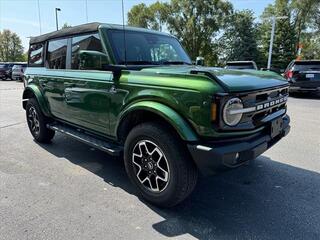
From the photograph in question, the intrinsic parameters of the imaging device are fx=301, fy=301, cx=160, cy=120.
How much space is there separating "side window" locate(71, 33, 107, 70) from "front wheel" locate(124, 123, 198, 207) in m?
1.07

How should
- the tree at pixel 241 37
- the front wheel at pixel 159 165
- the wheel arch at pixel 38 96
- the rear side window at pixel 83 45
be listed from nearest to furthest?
the front wheel at pixel 159 165, the rear side window at pixel 83 45, the wheel arch at pixel 38 96, the tree at pixel 241 37

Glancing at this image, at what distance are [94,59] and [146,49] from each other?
29.3 inches

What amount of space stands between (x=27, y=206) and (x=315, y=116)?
763 centimetres

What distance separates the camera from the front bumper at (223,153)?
8.70ft

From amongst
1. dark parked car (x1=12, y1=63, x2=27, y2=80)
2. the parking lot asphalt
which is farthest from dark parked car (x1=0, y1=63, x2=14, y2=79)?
the parking lot asphalt

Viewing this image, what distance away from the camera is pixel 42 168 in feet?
14.2

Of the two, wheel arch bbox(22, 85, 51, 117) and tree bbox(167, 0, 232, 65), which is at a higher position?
tree bbox(167, 0, 232, 65)

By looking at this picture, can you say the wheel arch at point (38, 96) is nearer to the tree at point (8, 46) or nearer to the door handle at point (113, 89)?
the door handle at point (113, 89)

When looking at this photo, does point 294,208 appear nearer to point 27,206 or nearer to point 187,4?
point 27,206

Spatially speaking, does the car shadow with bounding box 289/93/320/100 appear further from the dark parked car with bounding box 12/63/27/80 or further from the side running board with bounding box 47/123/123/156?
the dark parked car with bounding box 12/63/27/80

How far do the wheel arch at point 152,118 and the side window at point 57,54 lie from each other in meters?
1.77

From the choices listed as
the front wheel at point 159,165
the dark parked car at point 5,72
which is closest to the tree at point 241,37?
the dark parked car at point 5,72

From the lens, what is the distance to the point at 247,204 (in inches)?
129

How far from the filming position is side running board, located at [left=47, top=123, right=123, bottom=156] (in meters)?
3.67
